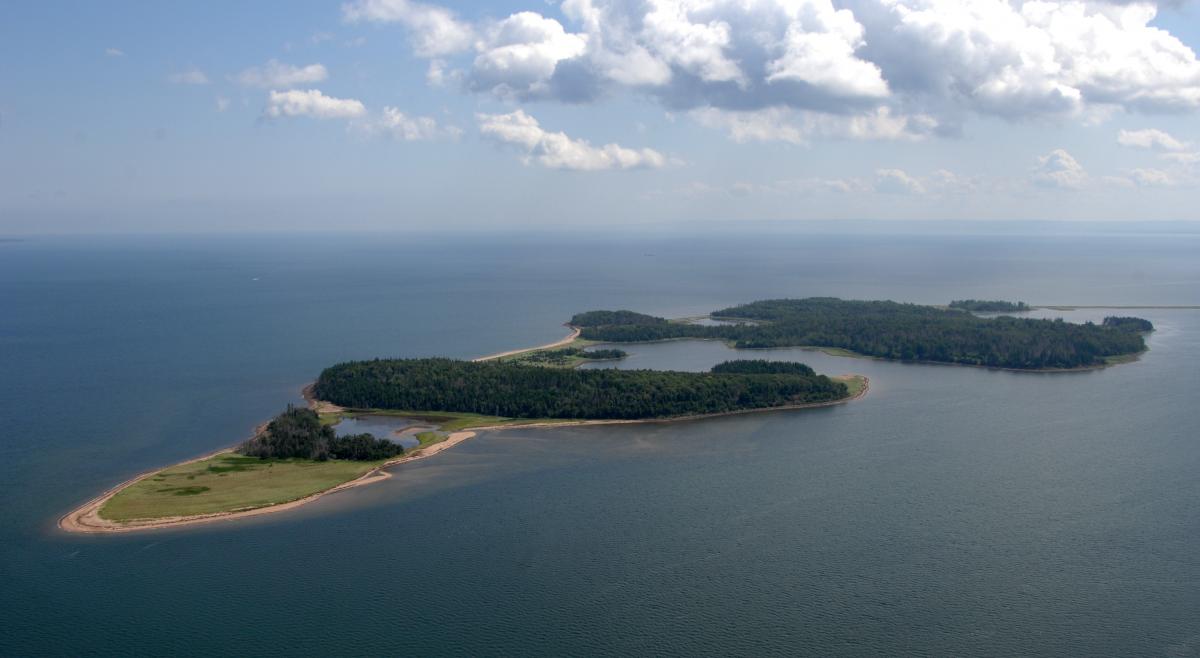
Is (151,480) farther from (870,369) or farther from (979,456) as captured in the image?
(870,369)

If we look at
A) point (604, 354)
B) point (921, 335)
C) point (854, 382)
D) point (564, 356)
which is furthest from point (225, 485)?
point (921, 335)

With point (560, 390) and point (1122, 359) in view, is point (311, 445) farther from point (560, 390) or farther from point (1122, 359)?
point (1122, 359)

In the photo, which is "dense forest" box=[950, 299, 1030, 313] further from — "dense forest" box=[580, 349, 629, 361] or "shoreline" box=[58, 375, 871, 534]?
"shoreline" box=[58, 375, 871, 534]

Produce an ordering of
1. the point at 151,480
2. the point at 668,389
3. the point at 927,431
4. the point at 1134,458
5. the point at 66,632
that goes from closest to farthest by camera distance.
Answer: the point at 66,632 < the point at 151,480 < the point at 1134,458 < the point at 927,431 < the point at 668,389

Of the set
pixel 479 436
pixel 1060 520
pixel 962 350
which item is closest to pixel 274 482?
pixel 479 436

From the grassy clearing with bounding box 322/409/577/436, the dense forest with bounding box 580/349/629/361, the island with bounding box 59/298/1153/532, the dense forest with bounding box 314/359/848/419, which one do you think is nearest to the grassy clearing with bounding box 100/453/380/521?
the island with bounding box 59/298/1153/532

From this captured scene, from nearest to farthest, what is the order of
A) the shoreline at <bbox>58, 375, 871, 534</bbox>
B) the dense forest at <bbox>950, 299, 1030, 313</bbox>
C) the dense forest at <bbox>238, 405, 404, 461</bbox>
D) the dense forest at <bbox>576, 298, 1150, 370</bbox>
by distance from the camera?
1. the shoreline at <bbox>58, 375, 871, 534</bbox>
2. the dense forest at <bbox>238, 405, 404, 461</bbox>
3. the dense forest at <bbox>576, 298, 1150, 370</bbox>
4. the dense forest at <bbox>950, 299, 1030, 313</bbox>

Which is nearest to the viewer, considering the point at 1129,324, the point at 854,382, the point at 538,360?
the point at 854,382
